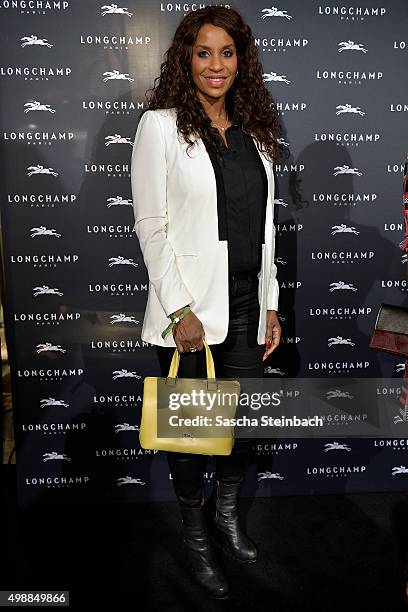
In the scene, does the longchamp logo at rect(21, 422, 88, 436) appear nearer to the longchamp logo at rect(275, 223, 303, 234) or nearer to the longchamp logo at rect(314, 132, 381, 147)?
the longchamp logo at rect(275, 223, 303, 234)

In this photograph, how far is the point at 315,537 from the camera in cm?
267

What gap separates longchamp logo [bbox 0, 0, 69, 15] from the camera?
255 cm

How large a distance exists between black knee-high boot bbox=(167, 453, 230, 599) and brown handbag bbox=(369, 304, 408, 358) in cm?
79

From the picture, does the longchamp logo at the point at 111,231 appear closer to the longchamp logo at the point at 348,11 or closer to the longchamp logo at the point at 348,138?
the longchamp logo at the point at 348,138

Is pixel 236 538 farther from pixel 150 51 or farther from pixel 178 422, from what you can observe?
pixel 150 51

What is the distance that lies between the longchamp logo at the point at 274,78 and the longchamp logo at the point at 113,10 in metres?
0.63

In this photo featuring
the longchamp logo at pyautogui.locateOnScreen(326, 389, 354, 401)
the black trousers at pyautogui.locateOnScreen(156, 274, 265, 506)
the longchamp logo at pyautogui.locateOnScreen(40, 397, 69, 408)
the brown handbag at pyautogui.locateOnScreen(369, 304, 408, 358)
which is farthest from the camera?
the longchamp logo at pyautogui.locateOnScreen(326, 389, 354, 401)

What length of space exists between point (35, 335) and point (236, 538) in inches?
49.5

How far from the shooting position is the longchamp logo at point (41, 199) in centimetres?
270

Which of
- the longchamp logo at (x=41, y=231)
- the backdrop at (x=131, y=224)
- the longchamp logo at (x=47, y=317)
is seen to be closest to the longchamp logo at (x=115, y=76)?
the backdrop at (x=131, y=224)

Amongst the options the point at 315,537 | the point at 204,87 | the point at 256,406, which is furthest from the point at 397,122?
the point at 315,537

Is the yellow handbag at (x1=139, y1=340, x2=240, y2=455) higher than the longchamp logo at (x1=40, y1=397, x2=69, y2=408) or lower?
higher

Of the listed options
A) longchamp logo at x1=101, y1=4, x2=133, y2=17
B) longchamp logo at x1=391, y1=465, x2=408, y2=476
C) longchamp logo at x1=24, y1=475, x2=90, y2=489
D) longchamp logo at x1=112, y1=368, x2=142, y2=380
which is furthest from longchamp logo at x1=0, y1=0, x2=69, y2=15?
longchamp logo at x1=391, y1=465, x2=408, y2=476

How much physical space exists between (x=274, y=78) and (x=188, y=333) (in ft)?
4.22
